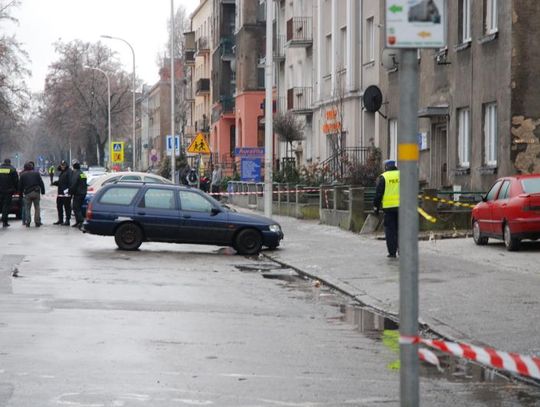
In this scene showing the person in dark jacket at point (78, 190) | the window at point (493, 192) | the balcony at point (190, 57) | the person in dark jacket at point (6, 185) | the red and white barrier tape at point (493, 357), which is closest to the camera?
the red and white barrier tape at point (493, 357)

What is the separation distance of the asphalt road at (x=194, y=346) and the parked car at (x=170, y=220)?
419 centimetres

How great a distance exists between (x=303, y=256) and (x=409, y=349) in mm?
17315

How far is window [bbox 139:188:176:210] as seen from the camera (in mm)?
24766

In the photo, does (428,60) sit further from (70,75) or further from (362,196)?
(70,75)

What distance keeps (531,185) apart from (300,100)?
29067 millimetres

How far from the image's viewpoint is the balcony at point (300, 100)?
48719 millimetres

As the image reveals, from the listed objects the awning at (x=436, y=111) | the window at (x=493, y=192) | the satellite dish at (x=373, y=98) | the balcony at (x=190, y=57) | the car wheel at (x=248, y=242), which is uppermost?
the balcony at (x=190, y=57)

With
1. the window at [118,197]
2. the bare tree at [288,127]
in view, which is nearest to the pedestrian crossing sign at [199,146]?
the bare tree at [288,127]

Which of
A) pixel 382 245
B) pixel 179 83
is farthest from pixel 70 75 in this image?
pixel 382 245

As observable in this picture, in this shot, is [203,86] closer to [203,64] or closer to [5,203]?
[203,64]

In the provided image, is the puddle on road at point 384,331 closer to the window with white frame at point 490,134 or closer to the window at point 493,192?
the window at point 493,192

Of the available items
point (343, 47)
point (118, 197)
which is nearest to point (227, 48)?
point (343, 47)

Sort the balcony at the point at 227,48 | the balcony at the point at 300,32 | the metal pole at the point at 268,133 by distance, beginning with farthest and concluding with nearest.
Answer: the balcony at the point at 227,48 → the balcony at the point at 300,32 → the metal pole at the point at 268,133

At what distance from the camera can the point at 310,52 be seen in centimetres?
4928
